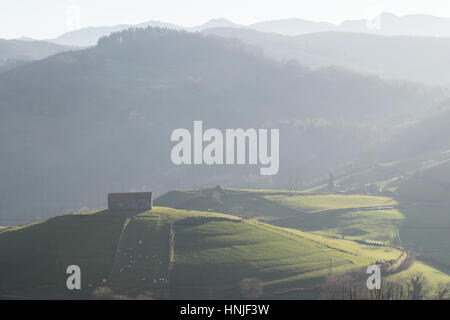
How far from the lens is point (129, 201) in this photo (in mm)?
139750

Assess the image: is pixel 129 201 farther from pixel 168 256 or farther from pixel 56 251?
pixel 168 256

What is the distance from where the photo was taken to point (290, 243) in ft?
438

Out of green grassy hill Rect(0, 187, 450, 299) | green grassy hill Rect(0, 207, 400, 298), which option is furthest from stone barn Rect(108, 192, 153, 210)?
green grassy hill Rect(0, 207, 400, 298)

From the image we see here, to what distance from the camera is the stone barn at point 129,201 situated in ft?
458

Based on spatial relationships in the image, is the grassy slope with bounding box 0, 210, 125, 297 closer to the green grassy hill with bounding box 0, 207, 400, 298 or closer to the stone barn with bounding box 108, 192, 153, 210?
the green grassy hill with bounding box 0, 207, 400, 298

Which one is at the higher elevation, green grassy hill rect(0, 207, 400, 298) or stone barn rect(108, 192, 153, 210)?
stone barn rect(108, 192, 153, 210)

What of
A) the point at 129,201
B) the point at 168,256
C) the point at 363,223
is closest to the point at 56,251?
the point at 168,256

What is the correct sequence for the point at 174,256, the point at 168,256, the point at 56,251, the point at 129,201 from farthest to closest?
the point at 129,201
the point at 56,251
the point at 174,256
the point at 168,256

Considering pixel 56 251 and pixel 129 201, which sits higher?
pixel 129 201

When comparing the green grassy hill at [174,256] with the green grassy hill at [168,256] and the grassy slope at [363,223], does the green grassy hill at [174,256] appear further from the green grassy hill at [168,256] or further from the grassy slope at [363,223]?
the grassy slope at [363,223]

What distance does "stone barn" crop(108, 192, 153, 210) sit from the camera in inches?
5492
